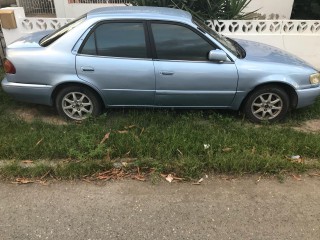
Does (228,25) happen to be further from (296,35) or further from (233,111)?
(233,111)

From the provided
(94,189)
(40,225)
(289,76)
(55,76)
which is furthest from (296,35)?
(40,225)

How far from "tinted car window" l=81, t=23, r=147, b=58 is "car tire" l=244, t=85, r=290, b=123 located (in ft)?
5.34

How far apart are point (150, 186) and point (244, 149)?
1.30 metres

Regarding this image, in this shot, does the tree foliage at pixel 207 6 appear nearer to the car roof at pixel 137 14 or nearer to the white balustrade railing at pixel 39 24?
the white balustrade railing at pixel 39 24

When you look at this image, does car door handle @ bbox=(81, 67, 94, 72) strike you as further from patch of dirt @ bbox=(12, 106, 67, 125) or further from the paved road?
the paved road

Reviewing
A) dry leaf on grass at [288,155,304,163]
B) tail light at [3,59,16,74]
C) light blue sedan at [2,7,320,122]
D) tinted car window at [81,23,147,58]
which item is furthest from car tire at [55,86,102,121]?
dry leaf on grass at [288,155,304,163]

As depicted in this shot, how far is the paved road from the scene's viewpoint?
9.80 feet

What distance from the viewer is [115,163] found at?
384 centimetres

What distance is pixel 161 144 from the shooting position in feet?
13.6

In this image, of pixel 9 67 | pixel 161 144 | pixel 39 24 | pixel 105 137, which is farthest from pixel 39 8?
pixel 161 144

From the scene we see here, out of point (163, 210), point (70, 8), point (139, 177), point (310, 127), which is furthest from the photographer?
point (70, 8)

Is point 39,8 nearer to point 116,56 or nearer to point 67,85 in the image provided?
point 67,85

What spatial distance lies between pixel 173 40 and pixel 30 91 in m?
2.04

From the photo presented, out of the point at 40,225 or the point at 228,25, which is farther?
the point at 228,25
